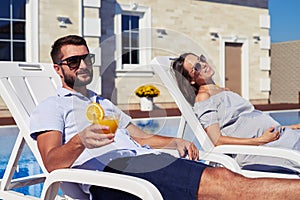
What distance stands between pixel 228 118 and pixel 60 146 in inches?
54.6

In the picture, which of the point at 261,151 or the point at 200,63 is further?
the point at 261,151

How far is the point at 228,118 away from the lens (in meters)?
3.15

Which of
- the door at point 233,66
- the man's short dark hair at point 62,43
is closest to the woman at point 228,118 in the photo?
the man's short dark hair at point 62,43

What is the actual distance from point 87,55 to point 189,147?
2.40ft

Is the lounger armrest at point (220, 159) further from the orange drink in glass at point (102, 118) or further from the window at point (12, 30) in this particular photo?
the window at point (12, 30)

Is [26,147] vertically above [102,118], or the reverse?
[102,118]

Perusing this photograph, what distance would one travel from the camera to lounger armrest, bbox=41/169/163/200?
1.79 m

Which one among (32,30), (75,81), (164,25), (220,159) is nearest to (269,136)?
(220,159)

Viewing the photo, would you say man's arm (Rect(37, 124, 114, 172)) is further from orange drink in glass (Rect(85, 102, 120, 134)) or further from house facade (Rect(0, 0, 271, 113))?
house facade (Rect(0, 0, 271, 113))

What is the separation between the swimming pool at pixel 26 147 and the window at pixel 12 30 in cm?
256

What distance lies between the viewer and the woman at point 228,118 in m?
2.73

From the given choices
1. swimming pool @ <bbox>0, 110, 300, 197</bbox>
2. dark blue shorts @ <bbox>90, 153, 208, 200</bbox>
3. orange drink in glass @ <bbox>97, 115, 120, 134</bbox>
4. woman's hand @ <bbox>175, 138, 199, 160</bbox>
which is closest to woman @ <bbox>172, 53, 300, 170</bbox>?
swimming pool @ <bbox>0, 110, 300, 197</bbox>

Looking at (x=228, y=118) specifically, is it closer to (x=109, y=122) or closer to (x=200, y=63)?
(x=200, y=63)

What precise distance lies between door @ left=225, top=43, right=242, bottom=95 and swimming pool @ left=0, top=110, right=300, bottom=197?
11.6 ft
